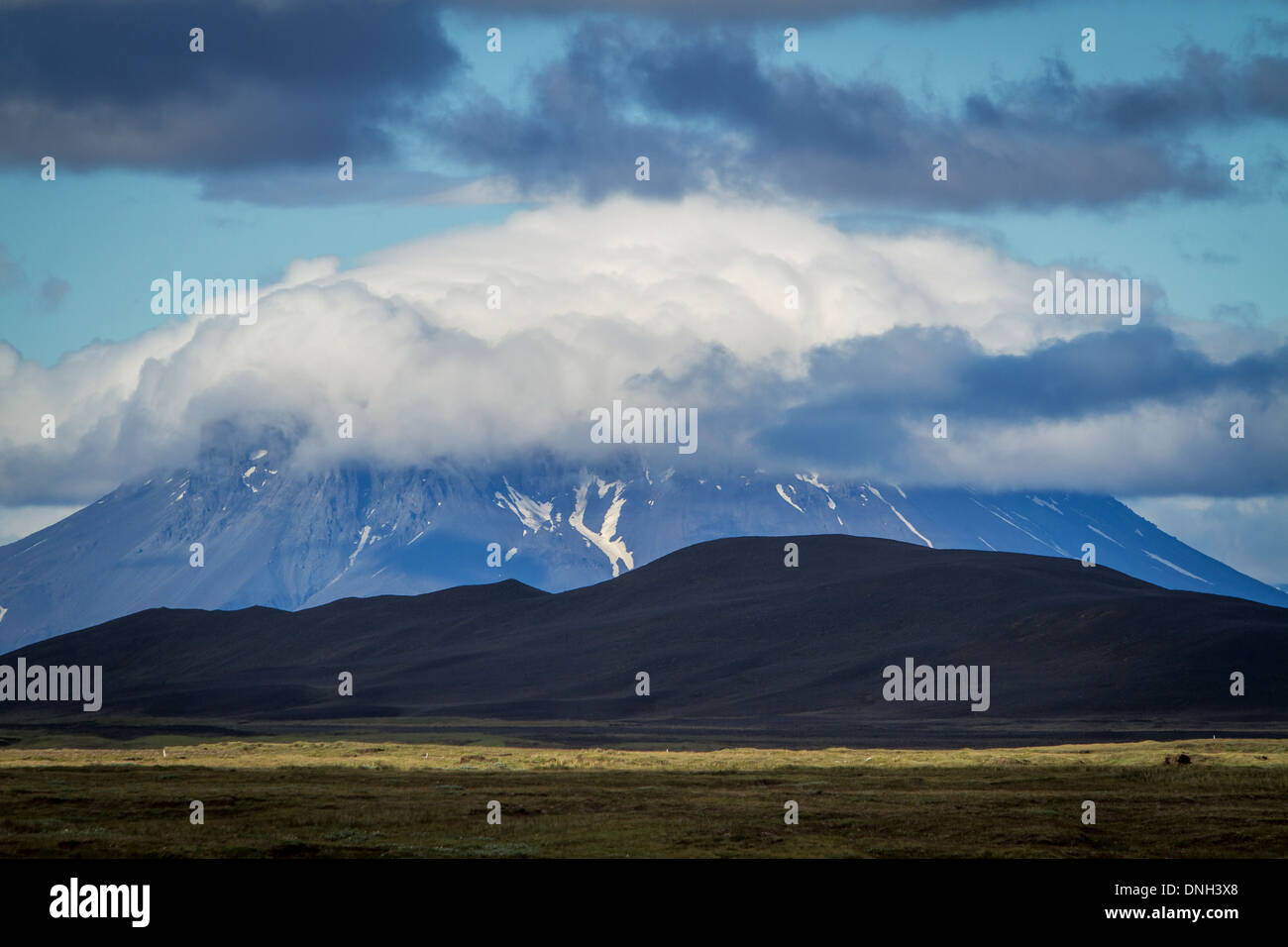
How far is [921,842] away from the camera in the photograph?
48281 mm

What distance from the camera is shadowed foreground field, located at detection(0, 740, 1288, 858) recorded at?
155 feet

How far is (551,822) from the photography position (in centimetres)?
5475

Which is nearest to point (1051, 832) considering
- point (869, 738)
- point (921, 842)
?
Result: point (921, 842)

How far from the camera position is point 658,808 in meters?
59.6

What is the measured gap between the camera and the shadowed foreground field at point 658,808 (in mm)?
47219

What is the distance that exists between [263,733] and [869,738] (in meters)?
74.1
